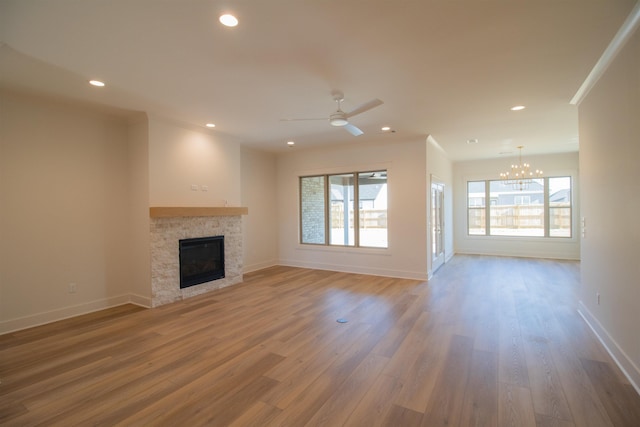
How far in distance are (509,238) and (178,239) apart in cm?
893

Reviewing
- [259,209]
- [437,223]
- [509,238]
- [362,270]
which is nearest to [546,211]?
[509,238]

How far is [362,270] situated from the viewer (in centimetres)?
652

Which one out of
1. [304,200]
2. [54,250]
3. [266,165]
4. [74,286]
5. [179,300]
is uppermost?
[266,165]

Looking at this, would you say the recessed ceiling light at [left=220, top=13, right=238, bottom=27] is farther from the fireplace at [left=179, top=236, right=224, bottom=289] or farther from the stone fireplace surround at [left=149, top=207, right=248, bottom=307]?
the fireplace at [left=179, top=236, right=224, bottom=289]

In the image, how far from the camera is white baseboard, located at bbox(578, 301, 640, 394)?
2.35 metres

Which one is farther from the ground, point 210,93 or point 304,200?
point 210,93

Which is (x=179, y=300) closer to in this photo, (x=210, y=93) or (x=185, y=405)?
(x=185, y=405)

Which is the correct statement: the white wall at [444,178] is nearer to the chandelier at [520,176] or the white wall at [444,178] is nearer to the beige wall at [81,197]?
the chandelier at [520,176]

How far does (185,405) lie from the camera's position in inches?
85.1

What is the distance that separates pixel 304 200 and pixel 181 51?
16.2 ft

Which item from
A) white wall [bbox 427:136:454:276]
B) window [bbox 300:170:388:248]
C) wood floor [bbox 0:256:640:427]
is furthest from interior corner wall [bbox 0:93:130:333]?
white wall [bbox 427:136:454:276]

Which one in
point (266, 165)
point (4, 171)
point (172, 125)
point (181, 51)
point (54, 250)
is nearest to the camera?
point (181, 51)

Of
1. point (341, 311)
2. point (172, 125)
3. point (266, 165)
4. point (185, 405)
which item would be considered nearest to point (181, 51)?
point (172, 125)

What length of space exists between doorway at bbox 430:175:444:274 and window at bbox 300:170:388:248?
1.16 meters
